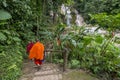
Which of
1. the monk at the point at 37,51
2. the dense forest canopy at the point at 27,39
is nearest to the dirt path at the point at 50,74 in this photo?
the dense forest canopy at the point at 27,39

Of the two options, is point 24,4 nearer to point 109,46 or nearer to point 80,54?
point 80,54

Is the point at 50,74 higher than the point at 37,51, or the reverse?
the point at 37,51

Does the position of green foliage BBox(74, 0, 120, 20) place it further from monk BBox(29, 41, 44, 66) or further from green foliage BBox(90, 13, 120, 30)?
monk BBox(29, 41, 44, 66)

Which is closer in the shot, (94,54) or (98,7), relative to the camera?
(94,54)

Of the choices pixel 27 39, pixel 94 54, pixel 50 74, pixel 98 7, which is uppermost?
pixel 98 7

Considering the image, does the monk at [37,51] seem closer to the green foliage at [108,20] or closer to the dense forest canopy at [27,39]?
the dense forest canopy at [27,39]

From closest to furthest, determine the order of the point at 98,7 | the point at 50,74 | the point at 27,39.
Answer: the point at 50,74, the point at 27,39, the point at 98,7

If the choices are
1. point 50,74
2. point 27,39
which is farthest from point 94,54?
point 27,39

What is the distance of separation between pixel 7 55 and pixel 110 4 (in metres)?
15.0

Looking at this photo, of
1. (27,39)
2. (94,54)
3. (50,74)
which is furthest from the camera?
(27,39)

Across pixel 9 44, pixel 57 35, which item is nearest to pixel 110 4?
pixel 57 35

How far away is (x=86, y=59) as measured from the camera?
213 inches

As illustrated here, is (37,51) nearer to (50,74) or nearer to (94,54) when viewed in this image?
(50,74)

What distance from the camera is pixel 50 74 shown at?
186 inches
